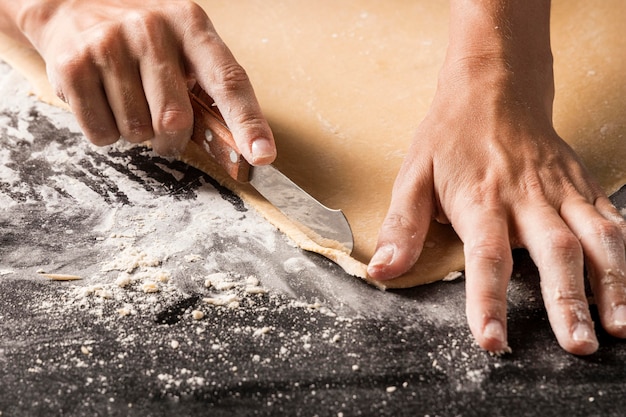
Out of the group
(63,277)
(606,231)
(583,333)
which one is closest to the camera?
(583,333)

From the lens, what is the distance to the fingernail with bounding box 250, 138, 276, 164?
1361 mm

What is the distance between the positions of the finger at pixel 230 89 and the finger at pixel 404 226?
252mm

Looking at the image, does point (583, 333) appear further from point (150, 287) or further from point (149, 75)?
point (149, 75)

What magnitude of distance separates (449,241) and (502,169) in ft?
0.53

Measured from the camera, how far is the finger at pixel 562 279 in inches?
42.9

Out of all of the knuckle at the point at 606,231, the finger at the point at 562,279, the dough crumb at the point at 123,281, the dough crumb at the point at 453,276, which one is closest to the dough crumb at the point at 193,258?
the dough crumb at the point at 123,281

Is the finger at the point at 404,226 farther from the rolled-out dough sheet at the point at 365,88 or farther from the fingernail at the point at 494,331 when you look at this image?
the fingernail at the point at 494,331

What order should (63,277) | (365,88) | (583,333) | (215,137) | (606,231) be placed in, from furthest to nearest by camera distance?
(365,88)
(215,137)
(63,277)
(606,231)
(583,333)

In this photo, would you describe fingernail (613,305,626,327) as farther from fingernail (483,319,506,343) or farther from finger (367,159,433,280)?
finger (367,159,433,280)

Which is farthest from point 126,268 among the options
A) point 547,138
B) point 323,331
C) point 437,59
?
point 437,59

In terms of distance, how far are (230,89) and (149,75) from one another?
0.17 meters

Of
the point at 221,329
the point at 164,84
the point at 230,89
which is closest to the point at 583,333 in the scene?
→ the point at 221,329

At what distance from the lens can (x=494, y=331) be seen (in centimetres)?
109

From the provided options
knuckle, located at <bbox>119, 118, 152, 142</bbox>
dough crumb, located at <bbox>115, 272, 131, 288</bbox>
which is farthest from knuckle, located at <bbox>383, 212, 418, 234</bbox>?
knuckle, located at <bbox>119, 118, 152, 142</bbox>
